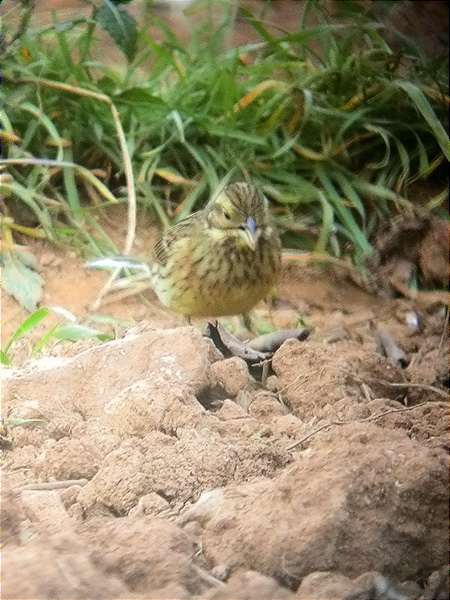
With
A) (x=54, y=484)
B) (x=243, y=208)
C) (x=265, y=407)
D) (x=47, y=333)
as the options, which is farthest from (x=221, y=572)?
(x=243, y=208)

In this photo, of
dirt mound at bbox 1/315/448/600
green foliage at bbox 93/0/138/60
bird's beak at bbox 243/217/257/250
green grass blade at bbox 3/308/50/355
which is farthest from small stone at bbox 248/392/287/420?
green foliage at bbox 93/0/138/60

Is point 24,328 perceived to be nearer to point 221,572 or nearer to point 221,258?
point 221,572

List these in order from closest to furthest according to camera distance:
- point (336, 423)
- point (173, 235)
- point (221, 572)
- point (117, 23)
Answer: point (221, 572) → point (336, 423) → point (117, 23) → point (173, 235)

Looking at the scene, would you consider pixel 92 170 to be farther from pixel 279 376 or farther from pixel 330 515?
pixel 330 515

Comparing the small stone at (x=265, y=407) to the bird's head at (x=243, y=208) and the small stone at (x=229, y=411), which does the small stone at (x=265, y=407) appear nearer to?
the small stone at (x=229, y=411)

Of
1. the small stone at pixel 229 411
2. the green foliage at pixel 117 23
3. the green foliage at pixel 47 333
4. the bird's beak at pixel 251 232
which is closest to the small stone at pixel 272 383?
the small stone at pixel 229 411

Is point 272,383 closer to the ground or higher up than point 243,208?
closer to the ground
